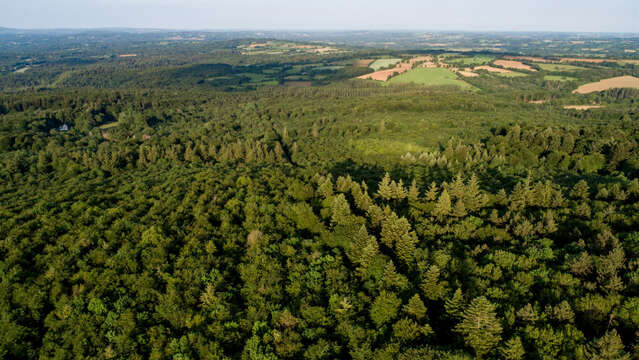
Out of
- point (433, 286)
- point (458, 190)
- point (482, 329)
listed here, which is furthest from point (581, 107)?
point (482, 329)

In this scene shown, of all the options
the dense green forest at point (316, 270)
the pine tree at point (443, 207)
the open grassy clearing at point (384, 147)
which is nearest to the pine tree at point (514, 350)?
the dense green forest at point (316, 270)

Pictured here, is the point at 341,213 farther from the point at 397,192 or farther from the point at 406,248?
the point at 397,192

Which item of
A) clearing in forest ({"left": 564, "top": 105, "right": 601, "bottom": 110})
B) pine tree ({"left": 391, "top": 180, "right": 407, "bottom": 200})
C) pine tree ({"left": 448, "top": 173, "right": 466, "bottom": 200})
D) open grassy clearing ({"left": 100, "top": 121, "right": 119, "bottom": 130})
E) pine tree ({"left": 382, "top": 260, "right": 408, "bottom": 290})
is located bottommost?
open grassy clearing ({"left": 100, "top": 121, "right": 119, "bottom": 130})

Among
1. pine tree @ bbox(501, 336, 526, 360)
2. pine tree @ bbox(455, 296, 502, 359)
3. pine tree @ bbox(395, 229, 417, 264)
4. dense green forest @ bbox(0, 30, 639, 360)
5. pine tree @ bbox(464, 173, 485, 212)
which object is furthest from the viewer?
pine tree @ bbox(464, 173, 485, 212)

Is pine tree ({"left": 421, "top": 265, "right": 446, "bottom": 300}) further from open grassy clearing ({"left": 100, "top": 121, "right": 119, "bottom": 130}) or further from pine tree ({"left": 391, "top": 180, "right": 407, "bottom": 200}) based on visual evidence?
open grassy clearing ({"left": 100, "top": 121, "right": 119, "bottom": 130})

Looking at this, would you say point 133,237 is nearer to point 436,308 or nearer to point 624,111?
point 436,308

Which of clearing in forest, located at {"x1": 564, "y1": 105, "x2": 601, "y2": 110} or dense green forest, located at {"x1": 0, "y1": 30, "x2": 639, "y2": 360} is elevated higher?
clearing in forest, located at {"x1": 564, "y1": 105, "x2": 601, "y2": 110}

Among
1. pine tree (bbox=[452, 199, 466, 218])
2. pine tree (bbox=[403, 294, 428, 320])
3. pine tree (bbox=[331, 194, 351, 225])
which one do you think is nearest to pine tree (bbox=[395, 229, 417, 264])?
pine tree (bbox=[331, 194, 351, 225])

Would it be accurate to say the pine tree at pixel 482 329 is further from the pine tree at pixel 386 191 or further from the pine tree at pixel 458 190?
the pine tree at pixel 386 191
